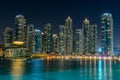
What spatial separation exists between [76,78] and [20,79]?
45.4 ft

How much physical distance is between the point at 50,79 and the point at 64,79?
3488 mm

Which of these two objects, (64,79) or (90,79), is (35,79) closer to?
(64,79)

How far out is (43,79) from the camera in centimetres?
7631

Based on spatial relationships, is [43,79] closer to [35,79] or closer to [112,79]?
[35,79]

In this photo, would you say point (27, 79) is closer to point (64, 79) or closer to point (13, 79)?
point (13, 79)

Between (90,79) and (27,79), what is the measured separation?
15150 mm

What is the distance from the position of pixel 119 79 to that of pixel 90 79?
728cm

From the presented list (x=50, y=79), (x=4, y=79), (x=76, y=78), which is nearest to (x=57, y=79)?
(x=50, y=79)

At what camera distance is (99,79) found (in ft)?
255

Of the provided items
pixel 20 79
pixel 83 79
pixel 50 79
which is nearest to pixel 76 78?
pixel 83 79

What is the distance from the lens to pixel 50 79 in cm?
7544

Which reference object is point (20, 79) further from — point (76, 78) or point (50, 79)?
point (76, 78)

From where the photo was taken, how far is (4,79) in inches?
2990

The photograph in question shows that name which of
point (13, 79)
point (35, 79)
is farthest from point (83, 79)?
point (13, 79)
